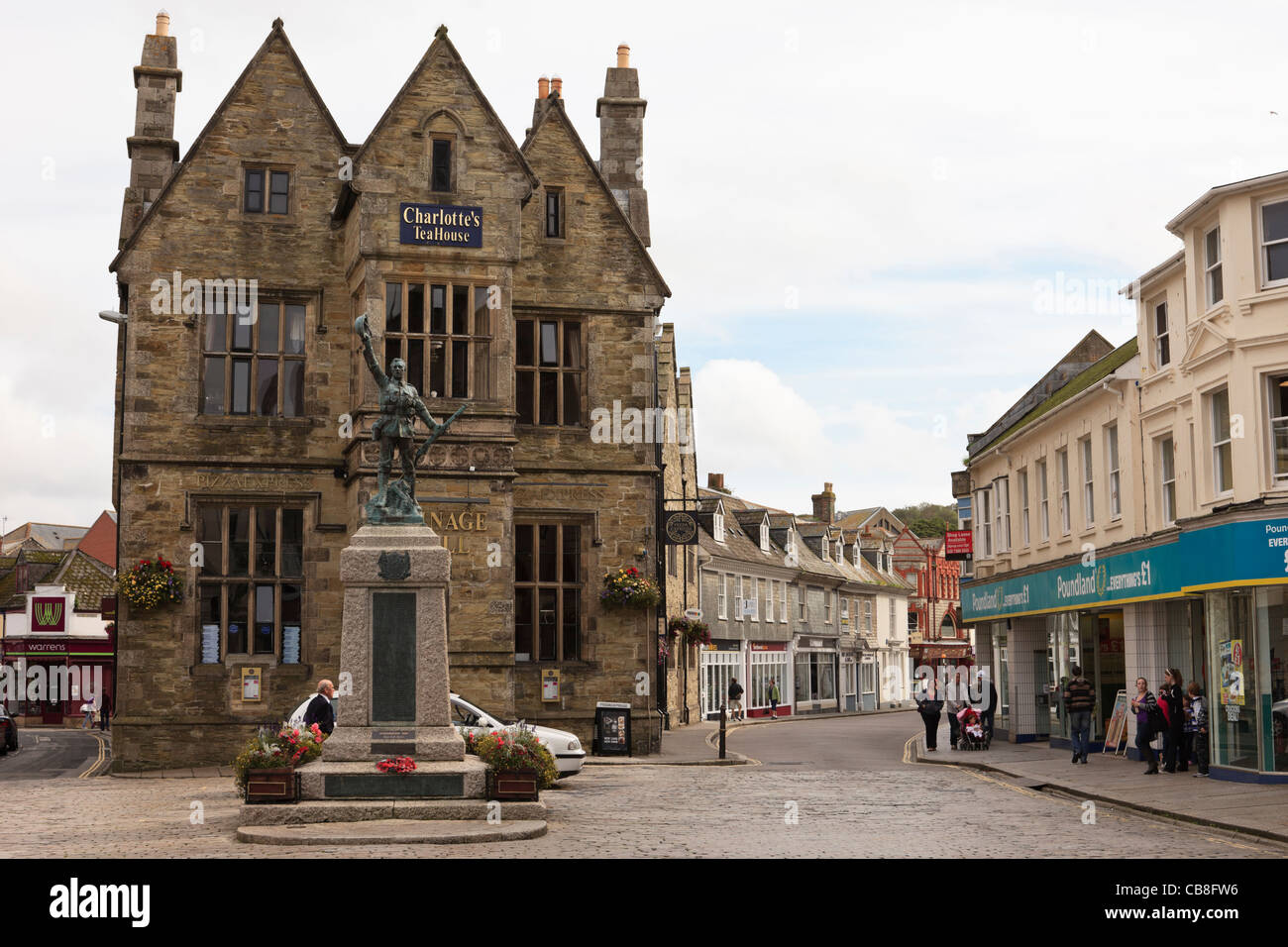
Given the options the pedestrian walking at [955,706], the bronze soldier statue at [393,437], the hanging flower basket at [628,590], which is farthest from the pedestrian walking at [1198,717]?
the bronze soldier statue at [393,437]

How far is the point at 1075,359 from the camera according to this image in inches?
1561

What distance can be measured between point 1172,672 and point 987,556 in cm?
1571

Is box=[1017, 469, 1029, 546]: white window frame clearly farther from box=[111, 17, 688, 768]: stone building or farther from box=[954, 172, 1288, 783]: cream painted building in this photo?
box=[111, 17, 688, 768]: stone building

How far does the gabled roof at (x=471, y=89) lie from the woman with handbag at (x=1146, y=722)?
1488 cm

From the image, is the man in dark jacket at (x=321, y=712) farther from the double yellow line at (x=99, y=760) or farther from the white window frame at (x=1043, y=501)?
the white window frame at (x=1043, y=501)

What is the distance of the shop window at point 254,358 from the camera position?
92.1 feet

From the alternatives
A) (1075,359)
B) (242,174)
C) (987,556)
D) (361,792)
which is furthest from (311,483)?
(1075,359)

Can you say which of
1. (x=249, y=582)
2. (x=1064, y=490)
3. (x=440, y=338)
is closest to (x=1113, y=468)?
(x=1064, y=490)

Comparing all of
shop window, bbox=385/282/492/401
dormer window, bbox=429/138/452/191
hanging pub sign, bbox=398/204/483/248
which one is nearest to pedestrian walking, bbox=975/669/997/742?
shop window, bbox=385/282/492/401

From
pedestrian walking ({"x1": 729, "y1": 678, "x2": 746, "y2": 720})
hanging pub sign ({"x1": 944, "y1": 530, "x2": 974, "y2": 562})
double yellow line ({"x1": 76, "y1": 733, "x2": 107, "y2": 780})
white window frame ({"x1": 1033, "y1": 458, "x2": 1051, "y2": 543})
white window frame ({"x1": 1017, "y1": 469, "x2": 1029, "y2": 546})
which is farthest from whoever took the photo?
pedestrian walking ({"x1": 729, "y1": 678, "x2": 746, "y2": 720})

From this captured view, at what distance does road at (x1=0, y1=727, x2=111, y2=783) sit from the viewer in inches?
1070

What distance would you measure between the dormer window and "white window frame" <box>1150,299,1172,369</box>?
44.8ft

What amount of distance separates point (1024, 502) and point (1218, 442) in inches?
520

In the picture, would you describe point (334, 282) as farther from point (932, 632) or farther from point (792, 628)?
point (932, 632)
